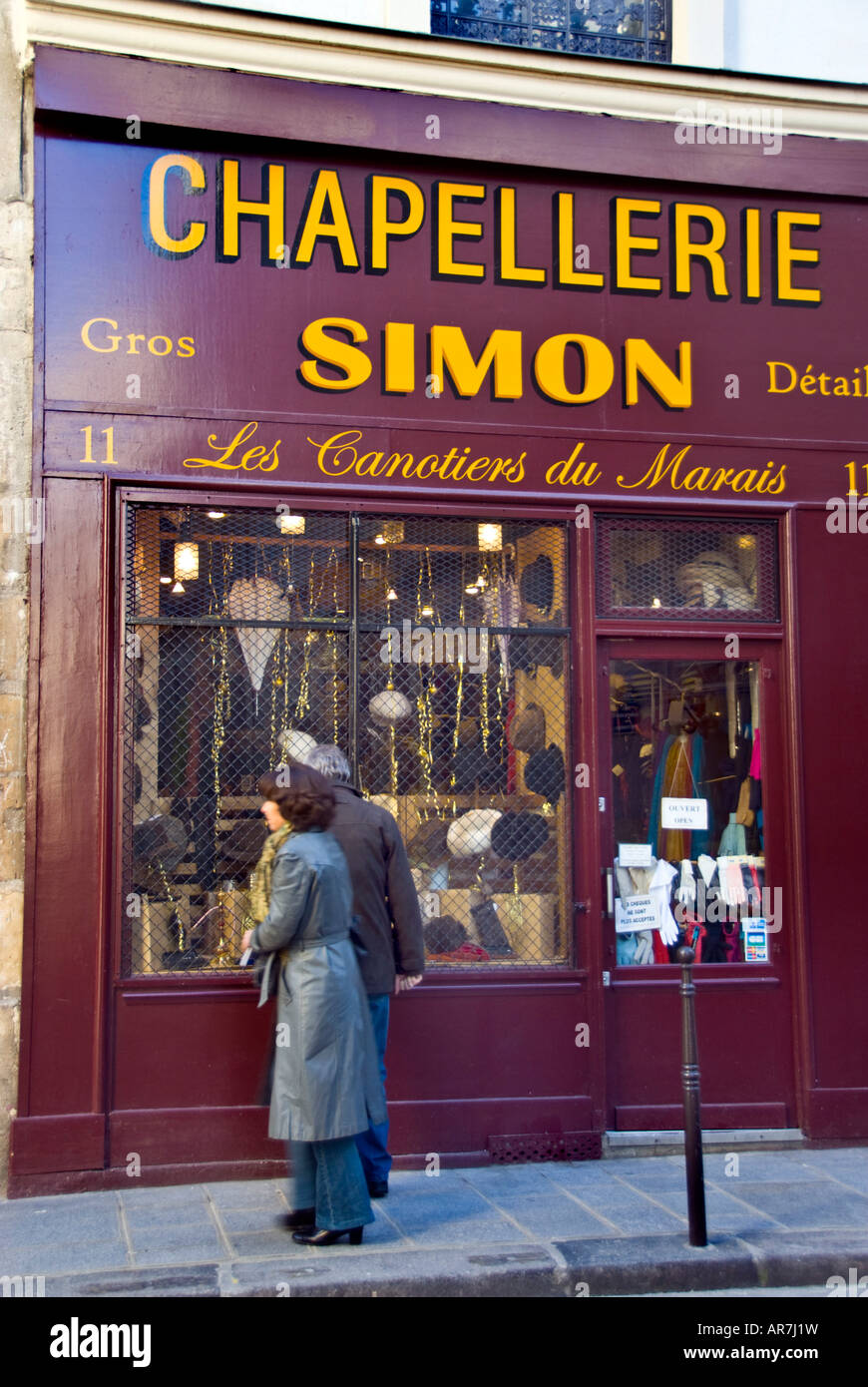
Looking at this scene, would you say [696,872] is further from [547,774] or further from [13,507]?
[13,507]

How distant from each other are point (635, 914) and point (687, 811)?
25.7 inches

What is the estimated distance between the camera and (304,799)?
17.6ft

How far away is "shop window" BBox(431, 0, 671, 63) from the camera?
24.8ft

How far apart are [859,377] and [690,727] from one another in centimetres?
227

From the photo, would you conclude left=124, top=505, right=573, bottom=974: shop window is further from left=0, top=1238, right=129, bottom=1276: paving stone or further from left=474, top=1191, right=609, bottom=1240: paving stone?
left=0, top=1238, right=129, bottom=1276: paving stone

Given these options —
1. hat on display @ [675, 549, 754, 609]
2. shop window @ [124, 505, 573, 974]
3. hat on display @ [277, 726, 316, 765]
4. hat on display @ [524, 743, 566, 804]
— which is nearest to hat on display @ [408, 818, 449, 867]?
shop window @ [124, 505, 573, 974]

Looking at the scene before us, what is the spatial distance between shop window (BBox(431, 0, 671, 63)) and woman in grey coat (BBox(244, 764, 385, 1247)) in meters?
4.78

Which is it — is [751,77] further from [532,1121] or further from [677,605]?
[532,1121]

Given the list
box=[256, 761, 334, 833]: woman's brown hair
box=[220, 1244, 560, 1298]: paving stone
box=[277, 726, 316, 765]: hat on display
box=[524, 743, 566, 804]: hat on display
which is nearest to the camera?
box=[220, 1244, 560, 1298]: paving stone

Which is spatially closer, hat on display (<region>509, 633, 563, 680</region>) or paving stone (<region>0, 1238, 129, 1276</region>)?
paving stone (<region>0, 1238, 129, 1276</region>)

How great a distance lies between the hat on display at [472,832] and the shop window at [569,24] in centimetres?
435

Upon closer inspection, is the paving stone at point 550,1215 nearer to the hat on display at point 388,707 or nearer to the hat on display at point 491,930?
the hat on display at point 491,930

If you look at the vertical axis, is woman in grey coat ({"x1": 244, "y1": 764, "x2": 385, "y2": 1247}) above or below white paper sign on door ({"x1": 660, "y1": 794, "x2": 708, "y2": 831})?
below

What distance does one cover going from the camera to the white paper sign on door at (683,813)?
7.32 m
